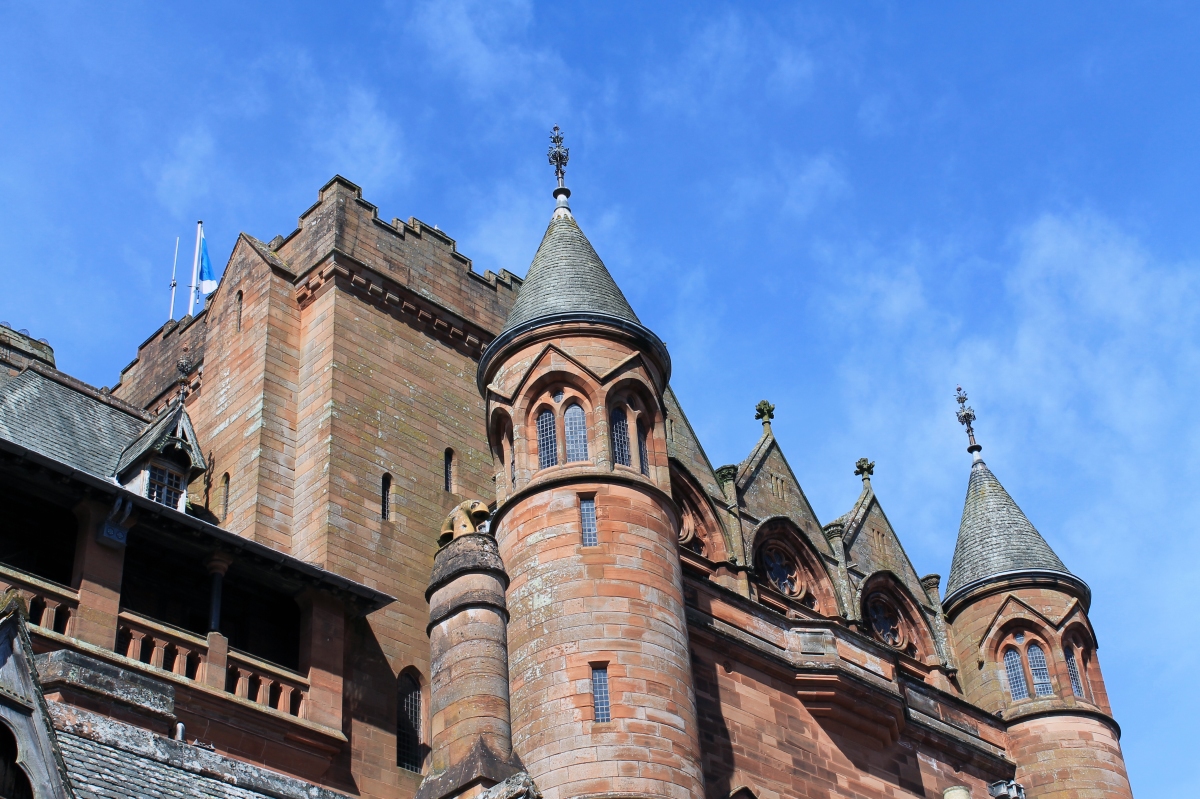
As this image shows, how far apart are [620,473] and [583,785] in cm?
539

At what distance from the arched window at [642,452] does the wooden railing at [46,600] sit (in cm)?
909

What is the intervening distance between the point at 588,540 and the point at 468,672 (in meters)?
4.33

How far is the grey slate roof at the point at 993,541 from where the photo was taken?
120ft

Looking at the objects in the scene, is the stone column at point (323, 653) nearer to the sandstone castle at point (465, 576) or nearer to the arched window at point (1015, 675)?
the sandstone castle at point (465, 576)

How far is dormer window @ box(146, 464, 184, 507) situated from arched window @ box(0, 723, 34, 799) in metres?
13.9

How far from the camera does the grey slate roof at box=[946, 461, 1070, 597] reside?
→ 120 ft

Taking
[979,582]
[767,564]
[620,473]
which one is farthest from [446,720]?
[979,582]

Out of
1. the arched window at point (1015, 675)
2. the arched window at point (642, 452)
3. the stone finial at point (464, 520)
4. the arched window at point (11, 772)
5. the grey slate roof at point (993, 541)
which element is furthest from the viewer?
the grey slate roof at point (993, 541)

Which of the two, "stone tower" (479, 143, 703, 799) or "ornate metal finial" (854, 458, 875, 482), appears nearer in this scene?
"stone tower" (479, 143, 703, 799)

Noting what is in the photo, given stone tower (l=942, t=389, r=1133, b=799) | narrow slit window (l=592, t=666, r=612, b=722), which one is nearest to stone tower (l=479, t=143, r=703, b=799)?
narrow slit window (l=592, t=666, r=612, b=722)

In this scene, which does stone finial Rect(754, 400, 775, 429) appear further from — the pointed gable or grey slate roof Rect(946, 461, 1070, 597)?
the pointed gable

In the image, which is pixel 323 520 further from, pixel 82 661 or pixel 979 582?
pixel 979 582

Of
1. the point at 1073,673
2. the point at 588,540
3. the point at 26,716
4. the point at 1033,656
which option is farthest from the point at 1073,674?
the point at 26,716

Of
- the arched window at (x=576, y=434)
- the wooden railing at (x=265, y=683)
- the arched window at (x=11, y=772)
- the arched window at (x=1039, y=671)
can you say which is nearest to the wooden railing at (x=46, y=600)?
the wooden railing at (x=265, y=683)
